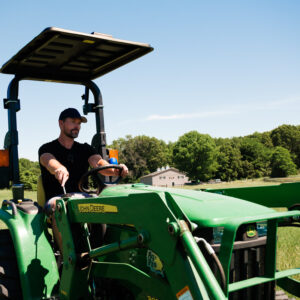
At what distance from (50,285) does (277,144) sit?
92.5 m

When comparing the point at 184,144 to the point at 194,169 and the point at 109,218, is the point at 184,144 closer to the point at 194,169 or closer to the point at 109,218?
the point at 194,169

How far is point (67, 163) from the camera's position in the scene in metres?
4.11

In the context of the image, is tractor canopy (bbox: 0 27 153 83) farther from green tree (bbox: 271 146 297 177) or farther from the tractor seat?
green tree (bbox: 271 146 297 177)

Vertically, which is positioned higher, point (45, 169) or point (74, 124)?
point (74, 124)

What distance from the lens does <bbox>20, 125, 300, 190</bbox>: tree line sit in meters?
75.1

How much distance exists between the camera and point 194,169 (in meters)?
75.7

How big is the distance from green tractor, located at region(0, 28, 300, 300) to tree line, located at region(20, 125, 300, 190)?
67267mm

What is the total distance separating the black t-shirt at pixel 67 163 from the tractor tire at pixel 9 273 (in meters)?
0.62

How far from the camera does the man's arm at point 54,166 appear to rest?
10.7 ft

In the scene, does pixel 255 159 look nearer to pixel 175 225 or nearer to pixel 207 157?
pixel 207 157

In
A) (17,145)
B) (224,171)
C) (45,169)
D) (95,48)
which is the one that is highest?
(95,48)

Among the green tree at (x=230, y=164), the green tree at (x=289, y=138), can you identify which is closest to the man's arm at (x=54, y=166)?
the green tree at (x=230, y=164)

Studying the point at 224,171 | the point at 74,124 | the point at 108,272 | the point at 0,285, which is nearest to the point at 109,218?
the point at 108,272

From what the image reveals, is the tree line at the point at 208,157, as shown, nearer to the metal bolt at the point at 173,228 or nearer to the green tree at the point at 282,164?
the green tree at the point at 282,164
